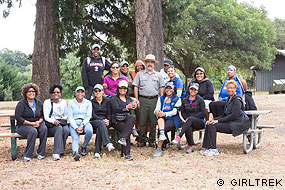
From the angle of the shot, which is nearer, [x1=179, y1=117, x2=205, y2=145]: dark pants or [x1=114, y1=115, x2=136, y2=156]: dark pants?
[x1=114, y1=115, x2=136, y2=156]: dark pants

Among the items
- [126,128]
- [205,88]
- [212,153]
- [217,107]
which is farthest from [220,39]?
[126,128]

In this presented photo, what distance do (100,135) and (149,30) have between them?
4473 millimetres

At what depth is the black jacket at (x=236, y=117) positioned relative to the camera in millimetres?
6371

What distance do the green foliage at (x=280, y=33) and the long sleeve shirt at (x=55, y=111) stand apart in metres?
44.1

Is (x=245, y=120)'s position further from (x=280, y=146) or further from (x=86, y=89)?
(x=86, y=89)

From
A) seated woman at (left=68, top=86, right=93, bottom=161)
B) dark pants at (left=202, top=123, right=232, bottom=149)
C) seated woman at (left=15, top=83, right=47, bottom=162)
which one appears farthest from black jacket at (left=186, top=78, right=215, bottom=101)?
seated woman at (left=15, top=83, right=47, bottom=162)

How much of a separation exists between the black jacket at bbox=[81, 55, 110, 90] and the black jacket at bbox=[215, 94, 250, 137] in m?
2.63

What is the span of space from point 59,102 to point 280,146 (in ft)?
15.4

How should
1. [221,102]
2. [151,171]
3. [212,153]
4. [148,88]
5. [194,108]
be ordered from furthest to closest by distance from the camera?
[148,88] < [221,102] < [194,108] < [212,153] < [151,171]

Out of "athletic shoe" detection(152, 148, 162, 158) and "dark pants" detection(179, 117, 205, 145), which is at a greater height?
"dark pants" detection(179, 117, 205, 145)

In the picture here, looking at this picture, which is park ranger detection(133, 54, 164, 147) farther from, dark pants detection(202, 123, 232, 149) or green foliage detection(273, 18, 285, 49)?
green foliage detection(273, 18, 285, 49)

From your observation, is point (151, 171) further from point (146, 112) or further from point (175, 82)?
point (175, 82)

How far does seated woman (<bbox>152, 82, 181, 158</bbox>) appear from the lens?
6.66 meters

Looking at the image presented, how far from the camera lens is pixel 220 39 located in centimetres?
2791
